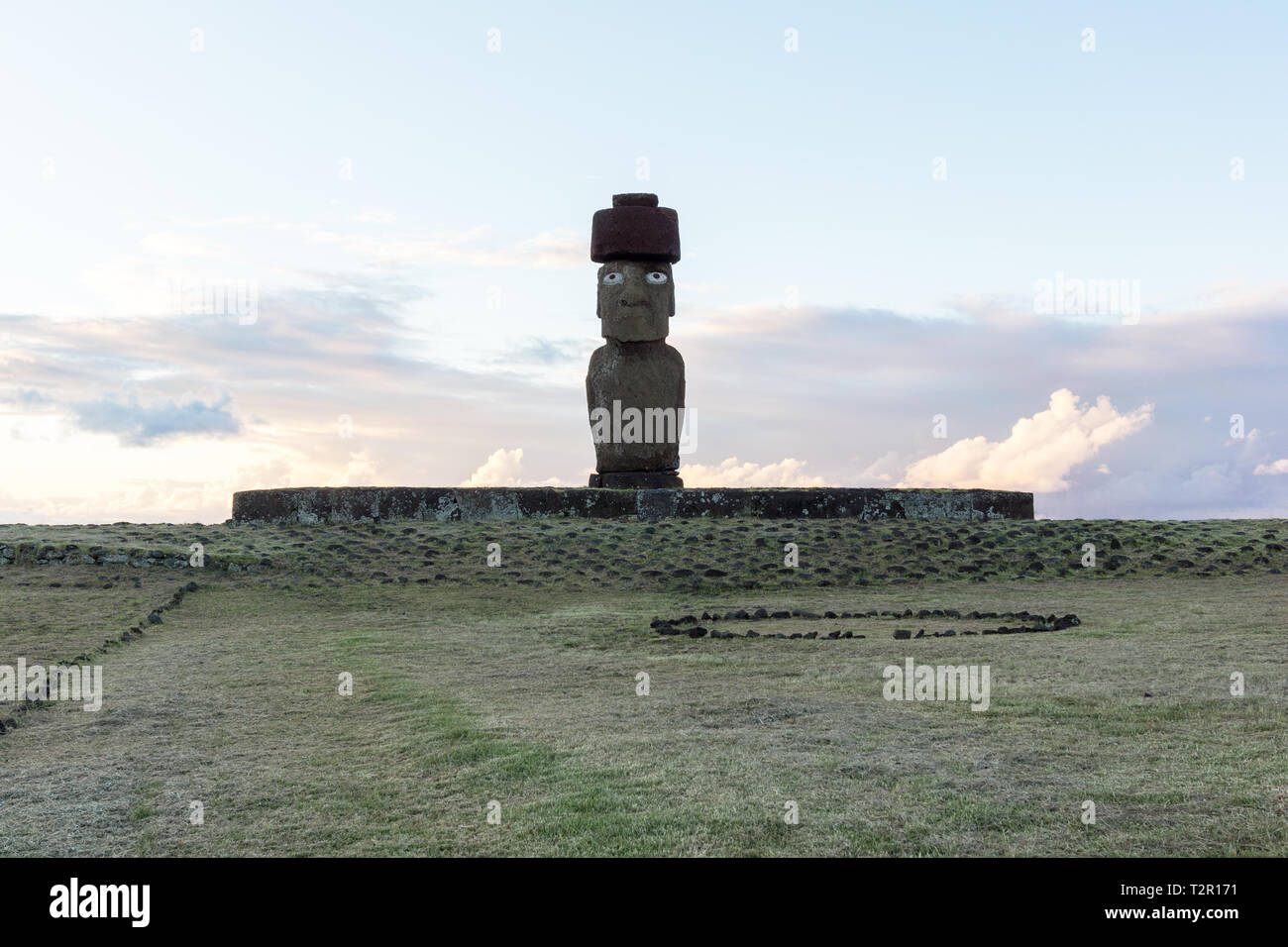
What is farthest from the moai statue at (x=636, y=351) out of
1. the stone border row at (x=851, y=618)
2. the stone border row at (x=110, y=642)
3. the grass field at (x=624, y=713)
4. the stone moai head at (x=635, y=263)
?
the stone border row at (x=110, y=642)

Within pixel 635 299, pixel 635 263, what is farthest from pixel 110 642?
pixel 635 263

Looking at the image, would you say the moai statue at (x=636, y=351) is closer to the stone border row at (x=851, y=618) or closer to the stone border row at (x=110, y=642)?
the stone border row at (x=851, y=618)

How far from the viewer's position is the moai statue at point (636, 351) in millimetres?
21172

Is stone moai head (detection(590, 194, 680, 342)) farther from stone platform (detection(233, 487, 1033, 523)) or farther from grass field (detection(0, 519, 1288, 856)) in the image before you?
grass field (detection(0, 519, 1288, 856))

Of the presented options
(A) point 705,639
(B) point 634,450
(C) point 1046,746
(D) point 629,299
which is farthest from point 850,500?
(C) point 1046,746

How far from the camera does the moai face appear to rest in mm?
21203

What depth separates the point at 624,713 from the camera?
26.1ft

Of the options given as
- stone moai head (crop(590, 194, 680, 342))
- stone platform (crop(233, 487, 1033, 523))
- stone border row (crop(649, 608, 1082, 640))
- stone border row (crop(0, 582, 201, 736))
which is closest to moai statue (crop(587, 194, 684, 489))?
stone moai head (crop(590, 194, 680, 342))

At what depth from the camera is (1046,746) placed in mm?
6656

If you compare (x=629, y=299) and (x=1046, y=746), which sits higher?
(x=629, y=299)

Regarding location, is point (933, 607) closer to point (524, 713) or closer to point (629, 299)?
point (524, 713)

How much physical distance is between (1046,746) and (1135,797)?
105cm

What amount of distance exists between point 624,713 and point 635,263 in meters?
14.4
